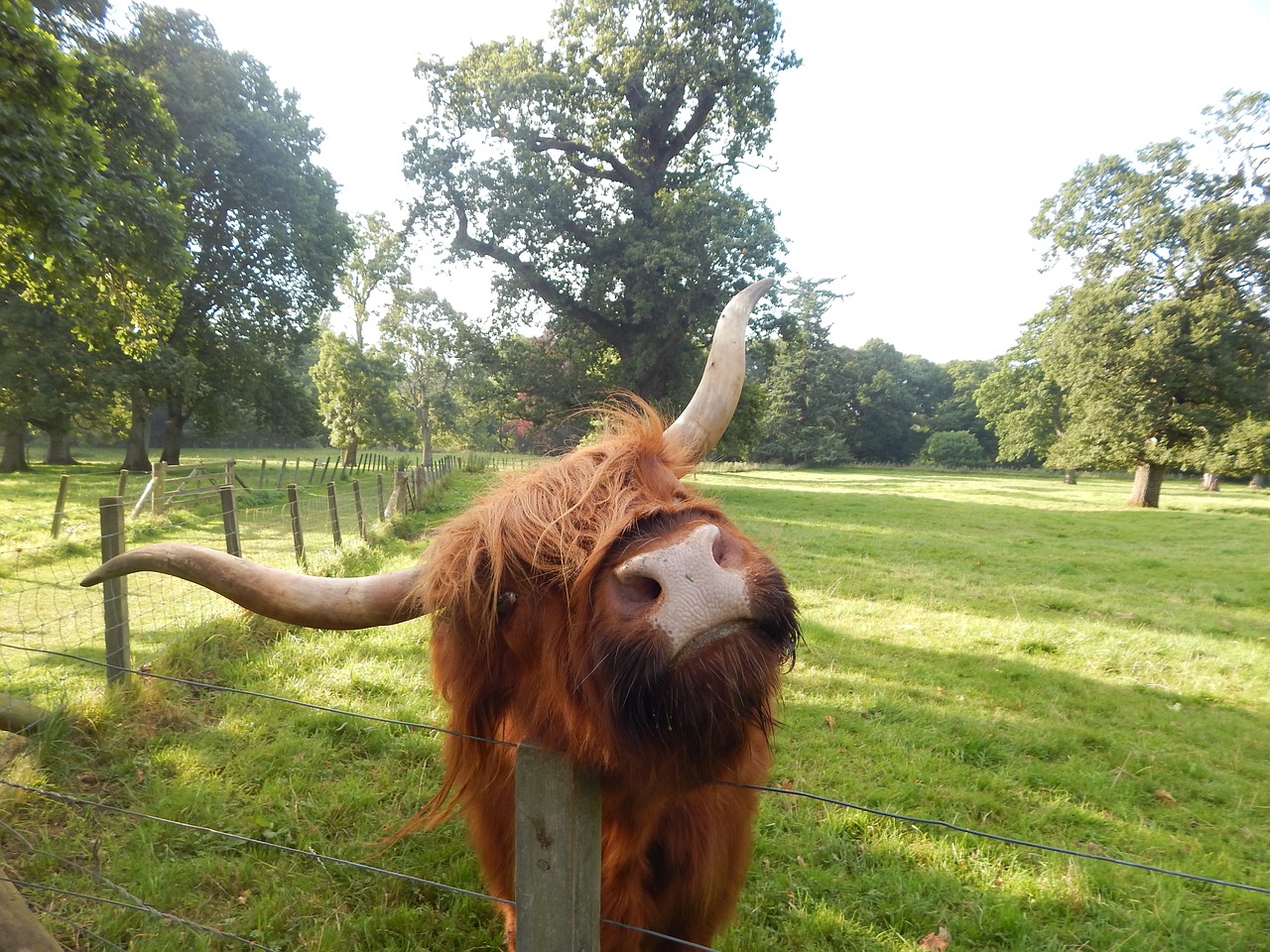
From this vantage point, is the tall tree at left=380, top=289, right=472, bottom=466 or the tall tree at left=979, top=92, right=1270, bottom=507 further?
the tall tree at left=380, top=289, right=472, bottom=466

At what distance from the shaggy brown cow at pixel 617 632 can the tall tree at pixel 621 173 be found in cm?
1626

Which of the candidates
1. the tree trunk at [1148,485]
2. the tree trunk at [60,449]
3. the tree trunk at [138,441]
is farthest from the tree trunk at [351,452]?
the tree trunk at [1148,485]

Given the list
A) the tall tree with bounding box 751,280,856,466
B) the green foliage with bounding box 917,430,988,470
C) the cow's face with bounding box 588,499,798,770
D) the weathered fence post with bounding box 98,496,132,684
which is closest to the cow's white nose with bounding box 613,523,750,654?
the cow's face with bounding box 588,499,798,770

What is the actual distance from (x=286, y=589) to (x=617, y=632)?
91cm

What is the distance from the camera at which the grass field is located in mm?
2773

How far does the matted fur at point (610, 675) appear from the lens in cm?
129

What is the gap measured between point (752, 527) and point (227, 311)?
908 inches

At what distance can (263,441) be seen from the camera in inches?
2243

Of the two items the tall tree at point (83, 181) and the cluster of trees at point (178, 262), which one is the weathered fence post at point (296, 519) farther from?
the cluster of trees at point (178, 262)

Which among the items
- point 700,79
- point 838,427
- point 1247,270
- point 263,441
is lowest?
point 263,441

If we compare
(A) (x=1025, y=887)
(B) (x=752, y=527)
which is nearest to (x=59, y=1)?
(B) (x=752, y=527)

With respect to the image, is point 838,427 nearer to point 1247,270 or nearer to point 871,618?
point 1247,270

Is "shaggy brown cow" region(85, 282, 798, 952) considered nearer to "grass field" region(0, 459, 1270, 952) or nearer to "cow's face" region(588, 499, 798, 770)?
"cow's face" region(588, 499, 798, 770)

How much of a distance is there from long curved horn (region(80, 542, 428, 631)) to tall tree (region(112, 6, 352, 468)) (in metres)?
24.3
